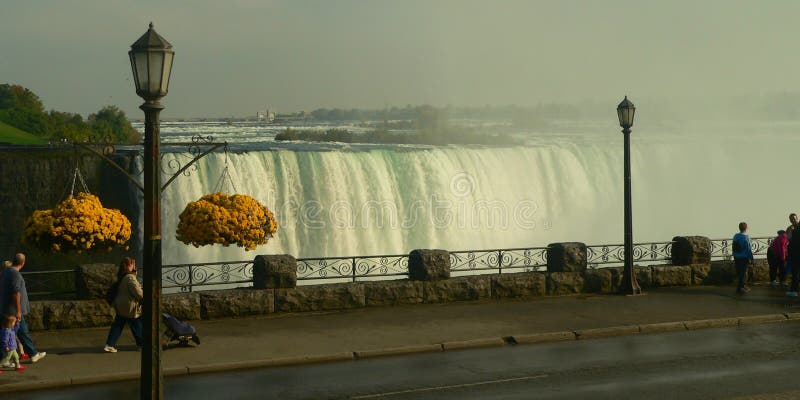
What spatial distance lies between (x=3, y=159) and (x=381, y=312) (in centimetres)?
2068

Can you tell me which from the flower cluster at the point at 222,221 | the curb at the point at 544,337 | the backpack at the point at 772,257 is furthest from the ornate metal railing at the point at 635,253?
the flower cluster at the point at 222,221

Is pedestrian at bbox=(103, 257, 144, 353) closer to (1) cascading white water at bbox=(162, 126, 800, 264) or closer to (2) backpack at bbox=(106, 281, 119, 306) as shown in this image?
(2) backpack at bbox=(106, 281, 119, 306)

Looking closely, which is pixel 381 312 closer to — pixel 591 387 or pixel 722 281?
pixel 591 387

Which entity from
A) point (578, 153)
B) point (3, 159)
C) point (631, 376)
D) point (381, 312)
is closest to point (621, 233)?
point (578, 153)

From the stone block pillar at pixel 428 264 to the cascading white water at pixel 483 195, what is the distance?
56.0ft

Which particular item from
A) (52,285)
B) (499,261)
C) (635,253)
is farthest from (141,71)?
(635,253)

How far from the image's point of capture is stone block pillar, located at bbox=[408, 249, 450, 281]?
19078mm

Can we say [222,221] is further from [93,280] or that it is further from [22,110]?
[22,110]

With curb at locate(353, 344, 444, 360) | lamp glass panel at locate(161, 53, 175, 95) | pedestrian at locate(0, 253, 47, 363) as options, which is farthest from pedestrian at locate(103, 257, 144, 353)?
lamp glass panel at locate(161, 53, 175, 95)

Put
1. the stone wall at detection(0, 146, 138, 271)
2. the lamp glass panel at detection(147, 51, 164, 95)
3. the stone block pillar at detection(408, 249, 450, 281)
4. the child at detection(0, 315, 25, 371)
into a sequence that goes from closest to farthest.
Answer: the lamp glass panel at detection(147, 51, 164, 95)
the child at detection(0, 315, 25, 371)
the stone block pillar at detection(408, 249, 450, 281)
the stone wall at detection(0, 146, 138, 271)

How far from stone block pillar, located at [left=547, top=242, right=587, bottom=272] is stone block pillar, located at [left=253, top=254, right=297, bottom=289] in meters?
5.73

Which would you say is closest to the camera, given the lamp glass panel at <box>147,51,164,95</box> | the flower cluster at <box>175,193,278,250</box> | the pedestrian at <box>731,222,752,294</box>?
the lamp glass panel at <box>147,51,164,95</box>

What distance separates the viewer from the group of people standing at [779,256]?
20.5m

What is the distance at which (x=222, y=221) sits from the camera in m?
17.1
